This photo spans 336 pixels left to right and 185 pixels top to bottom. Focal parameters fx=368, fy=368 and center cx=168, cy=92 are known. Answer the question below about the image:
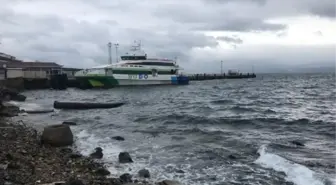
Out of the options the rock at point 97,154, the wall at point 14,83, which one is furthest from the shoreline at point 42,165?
the wall at point 14,83

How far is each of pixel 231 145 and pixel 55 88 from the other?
55.9 meters

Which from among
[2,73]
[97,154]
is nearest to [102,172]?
[97,154]

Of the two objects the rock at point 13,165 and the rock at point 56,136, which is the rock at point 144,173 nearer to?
the rock at point 13,165

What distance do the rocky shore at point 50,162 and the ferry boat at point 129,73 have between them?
5104 cm

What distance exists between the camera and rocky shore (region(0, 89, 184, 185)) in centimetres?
1015

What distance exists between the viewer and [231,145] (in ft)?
56.5

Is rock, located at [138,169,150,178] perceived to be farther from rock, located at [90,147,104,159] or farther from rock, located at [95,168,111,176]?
rock, located at [90,147,104,159]

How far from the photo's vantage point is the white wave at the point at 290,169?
1166 centimetres

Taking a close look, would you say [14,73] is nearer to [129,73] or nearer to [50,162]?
[129,73]

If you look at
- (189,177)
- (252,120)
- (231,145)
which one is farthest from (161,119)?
(189,177)

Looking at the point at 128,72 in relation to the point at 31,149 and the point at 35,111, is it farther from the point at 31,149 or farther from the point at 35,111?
the point at 31,149

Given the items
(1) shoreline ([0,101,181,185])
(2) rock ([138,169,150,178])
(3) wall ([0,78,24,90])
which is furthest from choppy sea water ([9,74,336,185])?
(3) wall ([0,78,24,90])

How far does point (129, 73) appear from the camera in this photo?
7094 centimetres

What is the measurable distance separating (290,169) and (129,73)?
59675 mm
